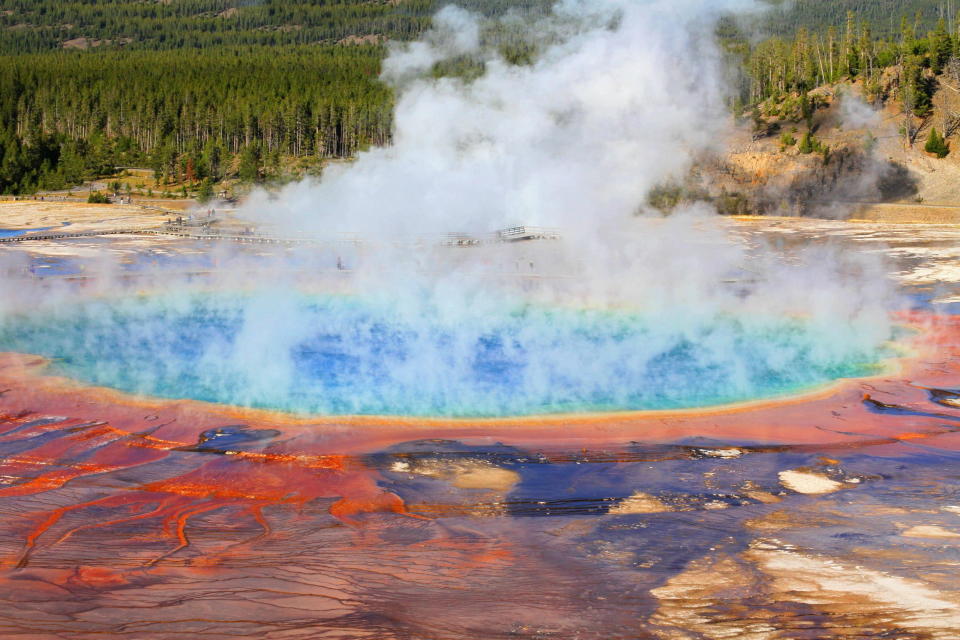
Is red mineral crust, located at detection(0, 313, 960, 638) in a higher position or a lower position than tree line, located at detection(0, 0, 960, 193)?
lower

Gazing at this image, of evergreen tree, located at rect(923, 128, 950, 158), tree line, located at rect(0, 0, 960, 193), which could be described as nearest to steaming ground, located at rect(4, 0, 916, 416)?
tree line, located at rect(0, 0, 960, 193)

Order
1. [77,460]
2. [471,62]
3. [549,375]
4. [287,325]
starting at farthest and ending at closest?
[471,62] < [287,325] < [549,375] < [77,460]

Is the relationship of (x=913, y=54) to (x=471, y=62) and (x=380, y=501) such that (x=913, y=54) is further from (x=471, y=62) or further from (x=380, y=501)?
(x=380, y=501)

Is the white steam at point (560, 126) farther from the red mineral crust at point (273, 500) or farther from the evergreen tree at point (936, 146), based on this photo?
the evergreen tree at point (936, 146)

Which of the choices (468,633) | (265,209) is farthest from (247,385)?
(265,209)

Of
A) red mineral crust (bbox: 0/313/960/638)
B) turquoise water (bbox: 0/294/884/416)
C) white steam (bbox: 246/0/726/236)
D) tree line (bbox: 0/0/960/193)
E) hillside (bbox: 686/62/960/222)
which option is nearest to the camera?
red mineral crust (bbox: 0/313/960/638)

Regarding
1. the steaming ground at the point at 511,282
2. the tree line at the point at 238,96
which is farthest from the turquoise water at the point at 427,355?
the tree line at the point at 238,96

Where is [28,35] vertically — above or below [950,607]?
above

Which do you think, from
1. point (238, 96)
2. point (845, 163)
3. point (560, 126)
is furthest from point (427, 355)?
point (238, 96)

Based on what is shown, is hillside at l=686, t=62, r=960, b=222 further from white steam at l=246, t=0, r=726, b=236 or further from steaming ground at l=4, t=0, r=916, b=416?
white steam at l=246, t=0, r=726, b=236

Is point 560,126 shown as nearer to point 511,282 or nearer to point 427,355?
point 511,282
